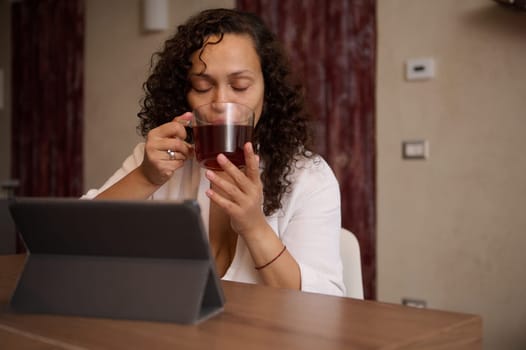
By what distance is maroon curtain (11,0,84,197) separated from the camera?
15.7 ft

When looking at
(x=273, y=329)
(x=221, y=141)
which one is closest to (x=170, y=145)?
(x=221, y=141)

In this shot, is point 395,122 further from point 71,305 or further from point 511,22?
point 71,305

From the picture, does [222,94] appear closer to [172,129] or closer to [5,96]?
[172,129]

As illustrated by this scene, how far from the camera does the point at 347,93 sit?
326 cm

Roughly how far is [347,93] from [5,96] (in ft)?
11.1

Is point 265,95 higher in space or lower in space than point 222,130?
higher

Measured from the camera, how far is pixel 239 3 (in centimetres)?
376

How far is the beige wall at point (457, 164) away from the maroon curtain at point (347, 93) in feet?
0.19

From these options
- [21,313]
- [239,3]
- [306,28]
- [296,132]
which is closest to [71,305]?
[21,313]

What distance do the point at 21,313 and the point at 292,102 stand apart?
112cm

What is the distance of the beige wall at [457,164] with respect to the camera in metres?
2.80

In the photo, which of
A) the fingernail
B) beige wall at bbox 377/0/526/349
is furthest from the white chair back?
beige wall at bbox 377/0/526/349

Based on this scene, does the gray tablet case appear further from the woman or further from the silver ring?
the silver ring

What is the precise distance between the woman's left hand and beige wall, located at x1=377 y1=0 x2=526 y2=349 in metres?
1.99
